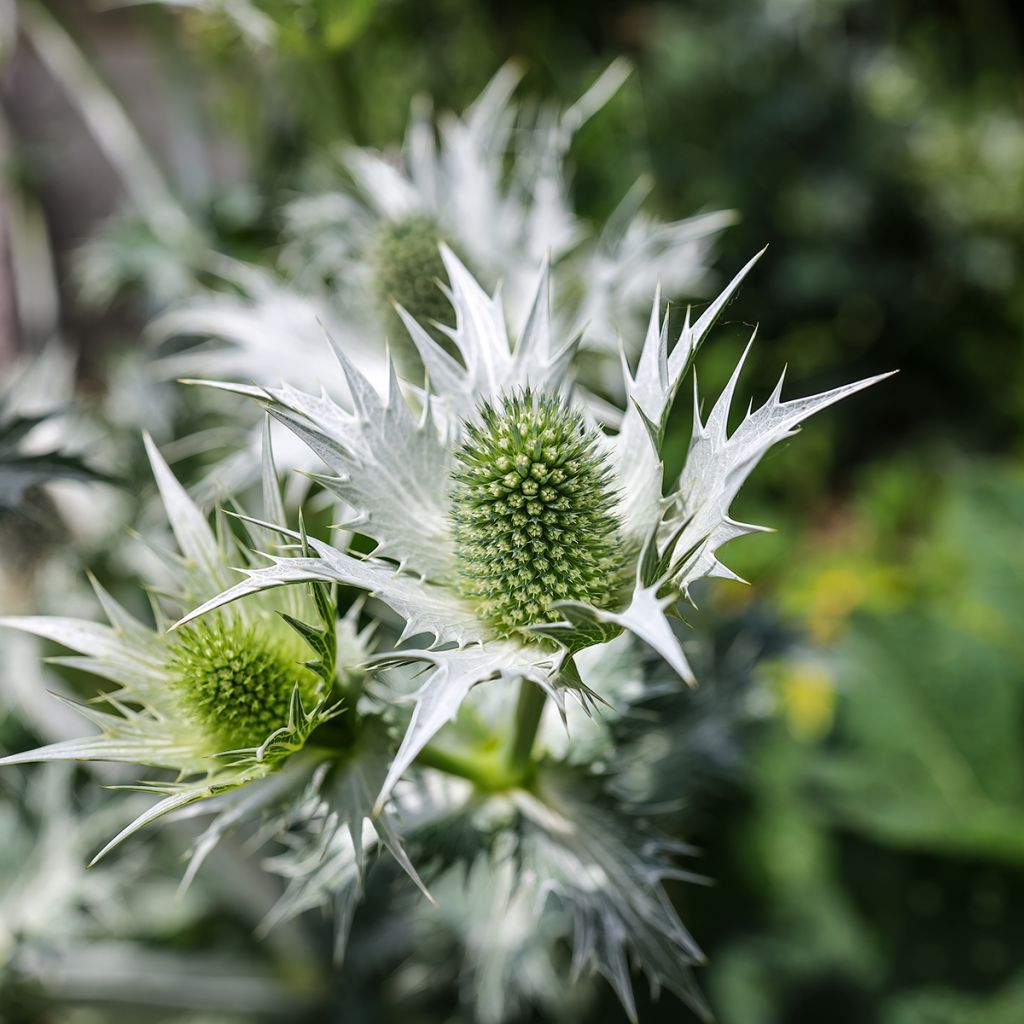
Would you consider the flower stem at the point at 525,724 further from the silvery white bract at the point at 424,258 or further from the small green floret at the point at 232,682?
the silvery white bract at the point at 424,258

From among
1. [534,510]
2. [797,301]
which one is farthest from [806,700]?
[534,510]

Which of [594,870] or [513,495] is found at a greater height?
[513,495]

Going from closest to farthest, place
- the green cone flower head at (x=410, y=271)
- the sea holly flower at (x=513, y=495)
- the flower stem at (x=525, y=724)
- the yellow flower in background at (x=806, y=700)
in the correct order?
the sea holly flower at (x=513, y=495), the flower stem at (x=525, y=724), the green cone flower head at (x=410, y=271), the yellow flower in background at (x=806, y=700)

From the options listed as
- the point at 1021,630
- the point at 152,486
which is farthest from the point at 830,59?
the point at 152,486

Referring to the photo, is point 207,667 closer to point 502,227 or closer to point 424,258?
point 424,258

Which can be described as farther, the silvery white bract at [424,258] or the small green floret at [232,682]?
the silvery white bract at [424,258]

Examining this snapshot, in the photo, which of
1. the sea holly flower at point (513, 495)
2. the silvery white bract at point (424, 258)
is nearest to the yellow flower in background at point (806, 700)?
the silvery white bract at point (424, 258)
